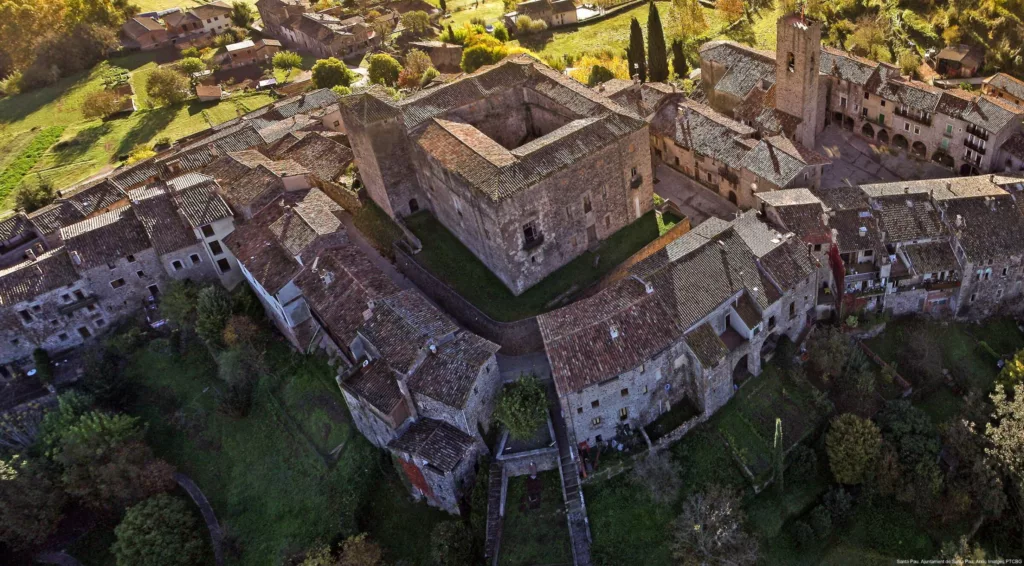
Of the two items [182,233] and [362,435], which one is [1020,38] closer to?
[362,435]

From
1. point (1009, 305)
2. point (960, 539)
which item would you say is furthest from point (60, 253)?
point (1009, 305)

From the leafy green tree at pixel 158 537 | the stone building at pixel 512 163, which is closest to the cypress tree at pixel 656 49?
the stone building at pixel 512 163

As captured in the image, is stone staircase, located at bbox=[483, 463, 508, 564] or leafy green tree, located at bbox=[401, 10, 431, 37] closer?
stone staircase, located at bbox=[483, 463, 508, 564]

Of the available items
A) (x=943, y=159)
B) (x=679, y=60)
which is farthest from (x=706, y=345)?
(x=679, y=60)

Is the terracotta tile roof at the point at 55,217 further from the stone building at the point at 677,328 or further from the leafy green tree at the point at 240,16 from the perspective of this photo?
the leafy green tree at the point at 240,16

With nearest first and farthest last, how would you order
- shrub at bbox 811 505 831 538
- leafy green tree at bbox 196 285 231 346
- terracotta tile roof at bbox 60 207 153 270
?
shrub at bbox 811 505 831 538 < leafy green tree at bbox 196 285 231 346 < terracotta tile roof at bbox 60 207 153 270

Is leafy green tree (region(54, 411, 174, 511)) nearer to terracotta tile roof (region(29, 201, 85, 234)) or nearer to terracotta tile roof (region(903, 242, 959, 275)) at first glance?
terracotta tile roof (region(29, 201, 85, 234))

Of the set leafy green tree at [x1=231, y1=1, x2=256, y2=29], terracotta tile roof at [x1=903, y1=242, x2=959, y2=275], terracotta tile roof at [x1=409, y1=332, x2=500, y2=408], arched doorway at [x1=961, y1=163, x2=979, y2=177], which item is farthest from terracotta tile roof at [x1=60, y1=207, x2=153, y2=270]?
leafy green tree at [x1=231, y1=1, x2=256, y2=29]
